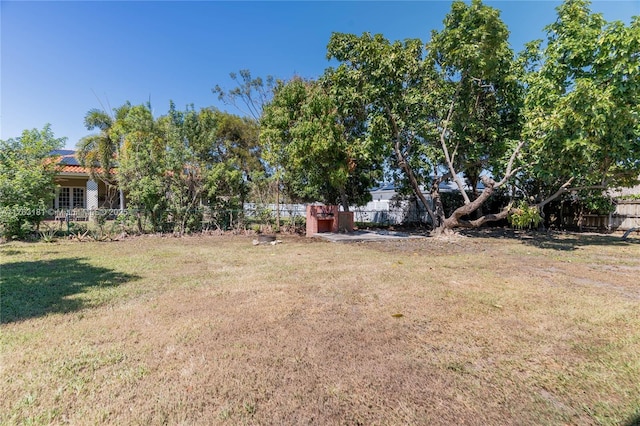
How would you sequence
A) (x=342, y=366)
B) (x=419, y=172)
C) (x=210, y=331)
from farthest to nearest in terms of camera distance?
(x=419, y=172)
(x=210, y=331)
(x=342, y=366)

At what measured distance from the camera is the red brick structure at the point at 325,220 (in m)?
13.4

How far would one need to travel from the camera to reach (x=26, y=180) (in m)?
9.48

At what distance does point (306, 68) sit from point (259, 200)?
28.5 feet

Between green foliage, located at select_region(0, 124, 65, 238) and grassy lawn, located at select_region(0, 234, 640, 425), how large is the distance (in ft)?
16.5

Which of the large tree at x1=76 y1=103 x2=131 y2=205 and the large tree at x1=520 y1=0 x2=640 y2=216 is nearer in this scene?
the large tree at x1=520 y1=0 x2=640 y2=216

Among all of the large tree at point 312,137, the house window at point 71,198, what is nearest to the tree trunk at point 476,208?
the large tree at point 312,137

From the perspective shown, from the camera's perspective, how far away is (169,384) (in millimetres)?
2291

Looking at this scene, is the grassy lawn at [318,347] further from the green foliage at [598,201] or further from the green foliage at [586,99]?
the green foliage at [598,201]

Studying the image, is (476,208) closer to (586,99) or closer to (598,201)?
(586,99)

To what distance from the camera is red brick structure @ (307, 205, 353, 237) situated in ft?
43.8

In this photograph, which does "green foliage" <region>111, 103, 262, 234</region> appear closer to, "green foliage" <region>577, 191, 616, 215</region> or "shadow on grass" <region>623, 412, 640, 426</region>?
"shadow on grass" <region>623, 412, 640, 426</region>

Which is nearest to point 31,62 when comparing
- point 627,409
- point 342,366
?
point 342,366

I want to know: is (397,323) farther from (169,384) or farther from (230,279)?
(230,279)

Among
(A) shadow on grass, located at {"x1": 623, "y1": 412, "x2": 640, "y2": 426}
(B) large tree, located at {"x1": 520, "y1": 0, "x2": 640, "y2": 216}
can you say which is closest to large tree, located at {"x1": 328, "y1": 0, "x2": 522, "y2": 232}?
(B) large tree, located at {"x1": 520, "y1": 0, "x2": 640, "y2": 216}
